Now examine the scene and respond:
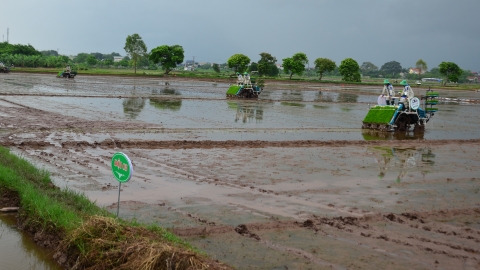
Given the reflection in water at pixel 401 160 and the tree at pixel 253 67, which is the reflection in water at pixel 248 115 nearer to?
the reflection in water at pixel 401 160

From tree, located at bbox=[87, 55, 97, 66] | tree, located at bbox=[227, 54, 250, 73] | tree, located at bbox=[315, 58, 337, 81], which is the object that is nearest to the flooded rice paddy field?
tree, located at bbox=[227, 54, 250, 73]

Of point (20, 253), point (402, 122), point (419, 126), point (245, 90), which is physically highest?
point (245, 90)

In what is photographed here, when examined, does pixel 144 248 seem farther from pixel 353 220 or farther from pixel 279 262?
pixel 353 220

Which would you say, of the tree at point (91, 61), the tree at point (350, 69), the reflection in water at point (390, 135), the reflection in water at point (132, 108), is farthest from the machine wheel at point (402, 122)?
the tree at point (91, 61)

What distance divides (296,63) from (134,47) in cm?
3054

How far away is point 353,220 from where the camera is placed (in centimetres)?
812

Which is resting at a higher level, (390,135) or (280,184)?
(390,135)

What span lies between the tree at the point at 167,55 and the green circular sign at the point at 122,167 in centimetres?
7817

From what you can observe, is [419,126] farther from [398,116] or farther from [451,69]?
[451,69]

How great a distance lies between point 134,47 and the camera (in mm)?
90312

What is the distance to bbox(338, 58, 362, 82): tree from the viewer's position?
91.0 m

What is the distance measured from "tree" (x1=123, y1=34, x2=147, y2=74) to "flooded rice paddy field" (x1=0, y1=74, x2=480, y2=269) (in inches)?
2793

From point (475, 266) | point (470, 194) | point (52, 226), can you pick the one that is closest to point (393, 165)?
point (470, 194)

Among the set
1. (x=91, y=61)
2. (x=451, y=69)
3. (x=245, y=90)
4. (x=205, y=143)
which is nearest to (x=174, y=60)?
(x=91, y=61)
